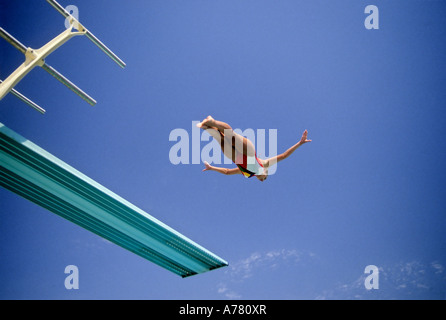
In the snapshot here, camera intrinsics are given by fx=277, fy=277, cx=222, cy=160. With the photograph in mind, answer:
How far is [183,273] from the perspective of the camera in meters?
9.89

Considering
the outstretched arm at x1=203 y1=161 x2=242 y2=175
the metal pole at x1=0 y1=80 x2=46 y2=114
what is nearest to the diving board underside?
the metal pole at x1=0 y1=80 x2=46 y2=114

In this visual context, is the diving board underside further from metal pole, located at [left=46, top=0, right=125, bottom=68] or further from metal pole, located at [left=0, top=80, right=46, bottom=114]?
metal pole, located at [left=46, top=0, right=125, bottom=68]

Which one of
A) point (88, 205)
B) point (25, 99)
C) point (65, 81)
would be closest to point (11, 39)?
point (65, 81)

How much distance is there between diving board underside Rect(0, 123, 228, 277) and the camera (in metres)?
5.01

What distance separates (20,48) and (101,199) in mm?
3295

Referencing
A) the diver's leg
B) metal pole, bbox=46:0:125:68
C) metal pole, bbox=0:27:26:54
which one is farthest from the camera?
the diver's leg

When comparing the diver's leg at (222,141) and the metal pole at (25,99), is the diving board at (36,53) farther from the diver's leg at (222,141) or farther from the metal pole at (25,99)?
the diver's leg at (222,141)

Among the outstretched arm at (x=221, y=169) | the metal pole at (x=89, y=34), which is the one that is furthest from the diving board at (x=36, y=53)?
the outstretched arm at (x=221, y=169)

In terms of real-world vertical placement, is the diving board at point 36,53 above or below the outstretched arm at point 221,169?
above

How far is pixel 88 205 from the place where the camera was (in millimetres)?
6363

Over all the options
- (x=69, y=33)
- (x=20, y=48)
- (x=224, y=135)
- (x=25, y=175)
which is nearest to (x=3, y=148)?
(x=25, y=175)

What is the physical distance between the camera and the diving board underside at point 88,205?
5012 millimetres

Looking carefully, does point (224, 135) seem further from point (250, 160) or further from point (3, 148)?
point (3, 148)

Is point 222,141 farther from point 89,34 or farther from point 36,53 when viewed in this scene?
point 36,53
